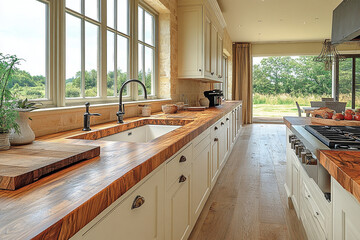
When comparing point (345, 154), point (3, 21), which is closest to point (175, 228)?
point (345, 154)

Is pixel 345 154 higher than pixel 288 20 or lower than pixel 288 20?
lower

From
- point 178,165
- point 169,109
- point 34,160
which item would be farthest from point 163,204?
point 169,109

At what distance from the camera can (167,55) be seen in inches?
162

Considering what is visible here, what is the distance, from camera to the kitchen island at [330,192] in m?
1.03

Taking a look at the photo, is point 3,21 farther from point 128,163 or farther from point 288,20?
point 288,20

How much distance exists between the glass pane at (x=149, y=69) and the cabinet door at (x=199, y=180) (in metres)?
1.36

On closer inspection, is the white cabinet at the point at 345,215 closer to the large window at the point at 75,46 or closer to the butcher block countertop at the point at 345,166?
the butcher block countertop at the point at 345,166

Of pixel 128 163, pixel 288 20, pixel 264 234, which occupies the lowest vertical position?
pixel 264 234

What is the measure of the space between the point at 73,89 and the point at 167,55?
6.65 ft

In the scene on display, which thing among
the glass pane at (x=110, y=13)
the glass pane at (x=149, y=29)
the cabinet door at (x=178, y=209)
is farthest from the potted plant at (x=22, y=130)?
the glass pane at (x=149, y=29)

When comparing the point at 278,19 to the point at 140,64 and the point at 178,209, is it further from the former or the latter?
the point at 178,209

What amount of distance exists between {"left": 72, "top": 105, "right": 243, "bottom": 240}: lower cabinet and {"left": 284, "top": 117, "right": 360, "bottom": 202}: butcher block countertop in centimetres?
72

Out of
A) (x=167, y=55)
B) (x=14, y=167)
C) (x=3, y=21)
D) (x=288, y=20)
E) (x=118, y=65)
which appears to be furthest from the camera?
(x=288, y=20)

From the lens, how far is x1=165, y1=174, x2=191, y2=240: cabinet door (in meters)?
1.60
